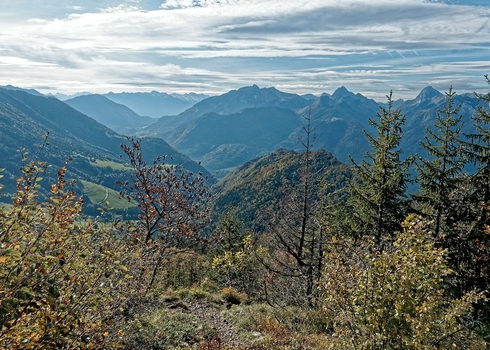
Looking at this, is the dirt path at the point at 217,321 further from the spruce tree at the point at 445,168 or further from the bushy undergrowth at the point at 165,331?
the spruce tree at the point at 445,168

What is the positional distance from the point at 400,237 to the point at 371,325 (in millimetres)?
2419

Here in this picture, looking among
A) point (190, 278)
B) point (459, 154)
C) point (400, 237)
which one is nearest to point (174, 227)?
point (400, 237)

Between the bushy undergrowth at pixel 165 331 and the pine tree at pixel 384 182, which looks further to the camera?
the pine tree at pixel 384 182

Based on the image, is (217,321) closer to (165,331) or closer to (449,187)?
(165,331)

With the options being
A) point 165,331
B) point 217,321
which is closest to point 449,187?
point 217,321

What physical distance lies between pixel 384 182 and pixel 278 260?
25.3ft

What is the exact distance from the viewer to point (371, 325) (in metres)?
5.51

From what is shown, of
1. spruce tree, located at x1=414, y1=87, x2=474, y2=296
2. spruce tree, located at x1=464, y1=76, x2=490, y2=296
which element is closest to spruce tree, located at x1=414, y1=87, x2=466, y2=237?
spruce tree, located at x1=414, y1=87, x2=474, y2=296

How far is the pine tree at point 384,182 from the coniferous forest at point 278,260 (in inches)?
3.1

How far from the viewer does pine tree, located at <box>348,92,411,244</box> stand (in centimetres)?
1820

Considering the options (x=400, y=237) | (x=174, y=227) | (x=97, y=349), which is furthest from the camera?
(x=174, y=227)

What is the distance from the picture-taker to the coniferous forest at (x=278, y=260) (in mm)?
4027

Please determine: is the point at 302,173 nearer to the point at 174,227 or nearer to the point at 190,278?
the point at 174,227

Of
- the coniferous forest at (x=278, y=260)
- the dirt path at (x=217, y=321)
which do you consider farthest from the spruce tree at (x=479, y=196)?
the dirt path at (x=217, y=321)
